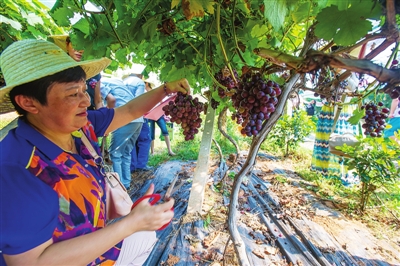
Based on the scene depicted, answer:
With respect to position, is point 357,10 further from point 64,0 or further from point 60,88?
point 64,0

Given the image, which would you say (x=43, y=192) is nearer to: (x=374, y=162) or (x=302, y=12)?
(x=302, y=12)

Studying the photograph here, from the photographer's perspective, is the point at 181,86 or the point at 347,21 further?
the point at 181,86

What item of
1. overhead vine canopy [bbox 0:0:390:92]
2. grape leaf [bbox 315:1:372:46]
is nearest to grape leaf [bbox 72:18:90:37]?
overhead vine canopy [bbox 0:0:390:92]

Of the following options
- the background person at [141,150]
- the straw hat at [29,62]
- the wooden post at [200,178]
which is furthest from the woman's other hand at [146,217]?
the background person at [141,150]

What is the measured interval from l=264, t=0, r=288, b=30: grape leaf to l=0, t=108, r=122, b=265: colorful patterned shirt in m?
0.93

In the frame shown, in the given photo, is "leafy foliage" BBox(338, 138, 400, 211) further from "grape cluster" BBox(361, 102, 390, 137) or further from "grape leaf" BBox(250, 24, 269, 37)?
"grape leaf" BBox(250, 24, 269, 37)

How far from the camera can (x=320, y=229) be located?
9.87ft

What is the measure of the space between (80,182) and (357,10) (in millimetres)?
1171

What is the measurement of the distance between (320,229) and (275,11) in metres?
3.17

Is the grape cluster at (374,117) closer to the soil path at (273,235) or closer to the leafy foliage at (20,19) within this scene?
the soil path at (273,235)

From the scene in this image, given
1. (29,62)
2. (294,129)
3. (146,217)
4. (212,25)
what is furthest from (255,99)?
(294,129)

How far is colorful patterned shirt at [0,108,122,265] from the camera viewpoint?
76 cm

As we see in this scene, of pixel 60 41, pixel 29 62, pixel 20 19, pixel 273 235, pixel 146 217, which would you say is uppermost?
pixel 20 19

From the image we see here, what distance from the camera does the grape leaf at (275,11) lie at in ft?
1.94
